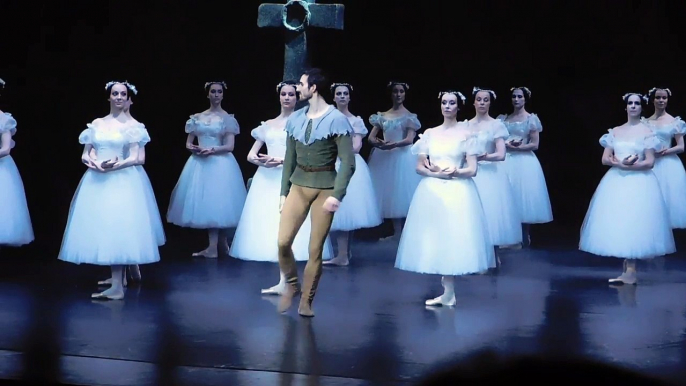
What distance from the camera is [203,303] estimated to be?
600 cm

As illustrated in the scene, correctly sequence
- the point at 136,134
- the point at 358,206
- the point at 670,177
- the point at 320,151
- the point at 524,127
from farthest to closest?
the point at 670,177 → the point at 524,127 → the point at 358,206 → the point at 136,134 → the point at 320,151

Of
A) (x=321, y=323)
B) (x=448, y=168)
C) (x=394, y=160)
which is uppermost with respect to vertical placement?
(x=448, y=168)

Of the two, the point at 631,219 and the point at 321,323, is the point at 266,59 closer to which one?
the point at 631,219

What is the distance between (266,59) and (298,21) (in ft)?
10.6

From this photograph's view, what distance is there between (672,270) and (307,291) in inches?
121

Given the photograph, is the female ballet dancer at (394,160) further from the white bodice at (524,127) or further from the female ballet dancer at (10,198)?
the female ballet dancer at (10,198)

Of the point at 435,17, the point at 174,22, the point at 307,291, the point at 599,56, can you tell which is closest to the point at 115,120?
the point at 307,291

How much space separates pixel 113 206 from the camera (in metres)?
5.92

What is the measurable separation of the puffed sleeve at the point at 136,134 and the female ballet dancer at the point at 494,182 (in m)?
2.38

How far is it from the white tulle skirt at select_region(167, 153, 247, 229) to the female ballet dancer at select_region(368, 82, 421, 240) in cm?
126

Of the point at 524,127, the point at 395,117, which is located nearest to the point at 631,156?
the point at 524,127

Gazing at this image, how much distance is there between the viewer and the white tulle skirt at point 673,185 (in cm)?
860

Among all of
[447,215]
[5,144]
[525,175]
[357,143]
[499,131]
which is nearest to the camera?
[447,215]

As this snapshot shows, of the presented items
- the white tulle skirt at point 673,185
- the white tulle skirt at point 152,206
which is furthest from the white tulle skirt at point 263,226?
the white tulle skirt at point 673,185
